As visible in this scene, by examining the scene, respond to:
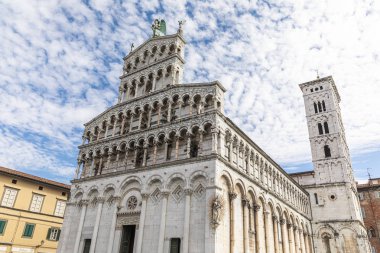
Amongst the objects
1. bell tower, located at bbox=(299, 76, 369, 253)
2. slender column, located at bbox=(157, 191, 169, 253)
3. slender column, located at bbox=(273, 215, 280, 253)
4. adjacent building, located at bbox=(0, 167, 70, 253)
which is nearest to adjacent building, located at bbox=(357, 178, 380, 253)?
bell tower, located at bbox=(299, 76, 369, 253)

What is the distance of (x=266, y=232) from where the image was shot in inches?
1014

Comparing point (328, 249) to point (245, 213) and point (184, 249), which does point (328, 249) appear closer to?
point (245, 213)

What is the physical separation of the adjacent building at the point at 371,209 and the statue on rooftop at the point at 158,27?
4205cm

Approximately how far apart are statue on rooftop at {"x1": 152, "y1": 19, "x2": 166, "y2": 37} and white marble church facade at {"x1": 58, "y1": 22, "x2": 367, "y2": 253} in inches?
13.8

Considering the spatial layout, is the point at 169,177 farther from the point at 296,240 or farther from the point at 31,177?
the point at 296,240

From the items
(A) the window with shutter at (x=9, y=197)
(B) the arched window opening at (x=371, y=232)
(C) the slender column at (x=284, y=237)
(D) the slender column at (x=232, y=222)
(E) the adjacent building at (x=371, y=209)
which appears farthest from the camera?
(B) the arched window opening at (x=371, y=232)

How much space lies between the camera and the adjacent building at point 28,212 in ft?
97.0

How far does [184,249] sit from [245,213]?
20.6ft

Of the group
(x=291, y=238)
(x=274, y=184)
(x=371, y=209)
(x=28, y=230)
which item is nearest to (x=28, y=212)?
(x=28, y=230)

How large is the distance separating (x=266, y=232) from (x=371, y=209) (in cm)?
3217

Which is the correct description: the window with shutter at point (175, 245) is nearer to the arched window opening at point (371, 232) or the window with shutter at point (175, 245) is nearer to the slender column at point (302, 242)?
the slender column at point (302, 242)

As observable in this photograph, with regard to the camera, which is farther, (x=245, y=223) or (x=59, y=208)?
(x=59, y=208)

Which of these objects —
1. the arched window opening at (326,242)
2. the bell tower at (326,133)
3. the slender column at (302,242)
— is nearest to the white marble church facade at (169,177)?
the slender column at (302,242)

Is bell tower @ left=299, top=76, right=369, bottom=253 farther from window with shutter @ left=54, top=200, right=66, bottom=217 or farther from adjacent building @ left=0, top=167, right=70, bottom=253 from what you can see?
adjacent building @ left=0, top=167, right=70, bottom=253
